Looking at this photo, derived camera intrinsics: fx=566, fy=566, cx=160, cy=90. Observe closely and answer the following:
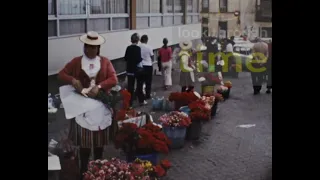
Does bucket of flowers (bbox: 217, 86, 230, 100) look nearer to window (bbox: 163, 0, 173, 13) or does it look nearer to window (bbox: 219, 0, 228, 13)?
window (bbox: 219, 0, 228, 13)

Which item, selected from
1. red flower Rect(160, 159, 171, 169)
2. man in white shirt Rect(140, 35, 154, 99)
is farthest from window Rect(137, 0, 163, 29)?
red flower Rect(160, 159, 171, 169)

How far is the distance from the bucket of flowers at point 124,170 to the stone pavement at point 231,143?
2.6 inches

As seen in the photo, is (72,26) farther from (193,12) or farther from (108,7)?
(193,12)

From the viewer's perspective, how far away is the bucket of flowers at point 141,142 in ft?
14.1

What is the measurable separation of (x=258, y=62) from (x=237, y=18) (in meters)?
0.38

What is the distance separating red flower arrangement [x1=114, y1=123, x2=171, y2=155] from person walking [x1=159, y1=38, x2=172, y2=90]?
0.36 meters

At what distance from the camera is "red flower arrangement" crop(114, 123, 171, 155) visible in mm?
4305

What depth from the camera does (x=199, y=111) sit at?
4.39 metres

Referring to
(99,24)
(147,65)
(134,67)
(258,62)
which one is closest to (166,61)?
(147,65)

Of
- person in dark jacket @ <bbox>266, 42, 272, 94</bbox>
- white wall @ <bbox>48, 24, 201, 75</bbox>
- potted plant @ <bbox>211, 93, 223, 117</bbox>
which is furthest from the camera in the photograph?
potted plant @ <bbox>211, 93, 223, 117</bbox>

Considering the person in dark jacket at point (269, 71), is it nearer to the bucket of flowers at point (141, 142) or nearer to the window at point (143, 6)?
the bucket of flowers at point (141, 142)

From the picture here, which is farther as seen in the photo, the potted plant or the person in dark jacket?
the potted plant
